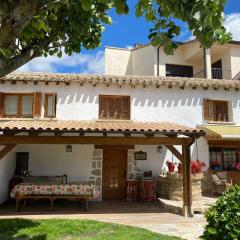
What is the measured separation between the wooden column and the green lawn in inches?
142

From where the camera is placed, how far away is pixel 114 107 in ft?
65.0

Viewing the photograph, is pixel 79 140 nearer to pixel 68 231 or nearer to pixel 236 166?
pixel 68 231

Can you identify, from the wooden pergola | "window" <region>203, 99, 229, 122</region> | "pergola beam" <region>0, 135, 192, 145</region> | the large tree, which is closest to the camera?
the large tree

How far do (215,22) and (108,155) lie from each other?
15428 mm

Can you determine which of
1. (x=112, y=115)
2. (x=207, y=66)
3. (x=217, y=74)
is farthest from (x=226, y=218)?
(x=217, y=74)

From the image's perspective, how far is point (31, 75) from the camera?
64.0 feet

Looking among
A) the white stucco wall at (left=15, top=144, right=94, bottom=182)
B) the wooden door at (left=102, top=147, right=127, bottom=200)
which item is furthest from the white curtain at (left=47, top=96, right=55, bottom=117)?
the wooden door at (left=102, top=147, right=127, bottom=200)

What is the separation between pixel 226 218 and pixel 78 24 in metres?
5.88

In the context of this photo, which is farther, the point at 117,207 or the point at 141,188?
the point at 141,188

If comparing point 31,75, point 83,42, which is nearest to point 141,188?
point 31,75

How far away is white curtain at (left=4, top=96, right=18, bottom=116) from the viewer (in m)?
18.9

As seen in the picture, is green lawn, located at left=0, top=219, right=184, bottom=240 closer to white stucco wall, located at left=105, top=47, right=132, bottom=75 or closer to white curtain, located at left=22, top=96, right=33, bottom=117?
white curtain, located at left=22, top=96, right=33, bottom=117

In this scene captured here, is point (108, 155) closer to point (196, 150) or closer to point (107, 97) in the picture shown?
point (107, 97)

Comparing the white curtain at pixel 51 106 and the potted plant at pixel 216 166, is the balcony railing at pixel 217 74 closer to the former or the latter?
the potted plant at pixel 216 166
